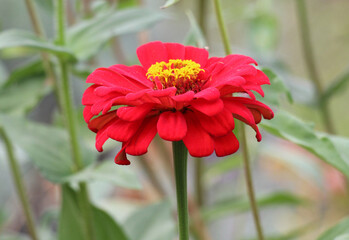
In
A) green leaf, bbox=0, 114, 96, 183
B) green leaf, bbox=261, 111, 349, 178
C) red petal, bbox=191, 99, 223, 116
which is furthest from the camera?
green leaf, bbox=0, 114, 96, 183

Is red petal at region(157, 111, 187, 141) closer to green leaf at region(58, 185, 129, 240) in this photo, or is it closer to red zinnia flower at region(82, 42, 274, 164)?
red zinnia flower at region(82, 42, 274, 164)

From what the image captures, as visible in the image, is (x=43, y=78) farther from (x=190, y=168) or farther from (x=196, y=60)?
(x=190, y=168)

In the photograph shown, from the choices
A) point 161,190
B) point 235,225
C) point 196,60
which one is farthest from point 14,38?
point 235,225

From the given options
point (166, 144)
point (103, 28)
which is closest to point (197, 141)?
point (103, 28)

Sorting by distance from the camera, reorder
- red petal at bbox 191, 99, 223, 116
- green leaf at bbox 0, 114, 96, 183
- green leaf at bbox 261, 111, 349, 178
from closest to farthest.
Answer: red petal at bbox 191, 99, 223, 116 < green leaf at bbox 261, 111, 349, 178 < green leaf at bbox 0, 114, 96, 183

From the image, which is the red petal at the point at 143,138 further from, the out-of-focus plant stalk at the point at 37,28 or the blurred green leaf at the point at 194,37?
the out-of-focus plant stalk at the point at 37,28

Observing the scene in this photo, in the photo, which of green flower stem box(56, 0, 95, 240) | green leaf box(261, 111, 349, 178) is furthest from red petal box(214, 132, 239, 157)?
green flower stem box(56, 0, 95, 240)

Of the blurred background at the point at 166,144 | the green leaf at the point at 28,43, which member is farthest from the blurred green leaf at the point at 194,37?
the green leaf at the point at 28,43

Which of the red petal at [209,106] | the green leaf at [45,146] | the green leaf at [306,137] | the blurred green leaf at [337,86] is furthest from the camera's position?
the blurred green leaf at [337,86]
